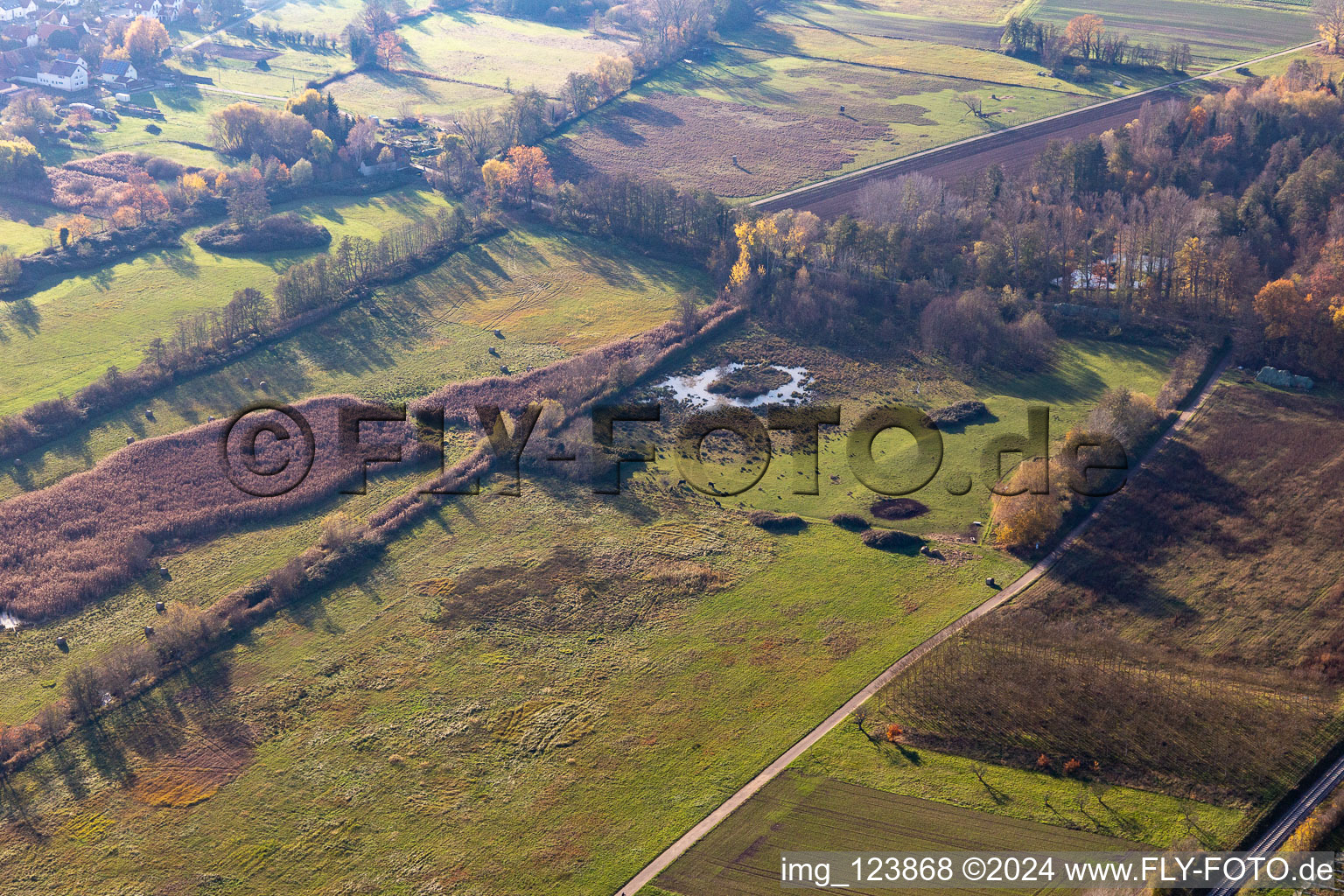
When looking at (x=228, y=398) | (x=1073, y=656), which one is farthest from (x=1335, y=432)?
(x=228, y=398)

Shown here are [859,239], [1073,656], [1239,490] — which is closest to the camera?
[1073,656]

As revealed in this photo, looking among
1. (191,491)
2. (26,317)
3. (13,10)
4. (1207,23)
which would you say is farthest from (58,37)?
(1207,23)

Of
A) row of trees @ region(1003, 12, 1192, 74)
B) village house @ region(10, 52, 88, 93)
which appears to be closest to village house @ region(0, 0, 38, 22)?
village house @ region(10, 52, 88, 93)

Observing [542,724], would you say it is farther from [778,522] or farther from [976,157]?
[976,157]

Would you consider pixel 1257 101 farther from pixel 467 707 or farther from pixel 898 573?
pixel 467 707

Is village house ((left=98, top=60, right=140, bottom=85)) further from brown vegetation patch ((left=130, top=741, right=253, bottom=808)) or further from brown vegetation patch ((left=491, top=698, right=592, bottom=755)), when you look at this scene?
brown vegetation patch ((left=491, top=698, right=592, bottom=755))
